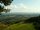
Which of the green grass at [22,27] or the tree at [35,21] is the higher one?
the tree at [35,21]

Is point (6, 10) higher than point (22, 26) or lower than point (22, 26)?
higher

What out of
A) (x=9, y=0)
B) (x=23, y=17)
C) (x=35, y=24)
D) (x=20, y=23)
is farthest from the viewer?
(x=23, y=17)

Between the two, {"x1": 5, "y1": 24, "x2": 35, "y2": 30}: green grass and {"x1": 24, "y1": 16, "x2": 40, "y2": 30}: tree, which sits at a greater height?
{"x1": 24, "y1": 16, "x2": 40, "y2": 30}: tree

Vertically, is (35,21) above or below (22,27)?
above

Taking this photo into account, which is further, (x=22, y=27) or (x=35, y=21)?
(x=35, y=21)

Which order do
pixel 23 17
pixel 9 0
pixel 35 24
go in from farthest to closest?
pixel 23 17
pixel 35 24
pixel 9 0

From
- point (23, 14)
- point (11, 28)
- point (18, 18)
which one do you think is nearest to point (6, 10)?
point (11, 28)

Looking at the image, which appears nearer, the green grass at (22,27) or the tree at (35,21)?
the tree at (35,21)

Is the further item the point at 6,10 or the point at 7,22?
the point at 7,22

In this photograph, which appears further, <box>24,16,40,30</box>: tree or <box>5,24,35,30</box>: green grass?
<box>5,24,35,30</box>: green grass

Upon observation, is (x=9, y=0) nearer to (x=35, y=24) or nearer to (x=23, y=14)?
(x=35, y=24)

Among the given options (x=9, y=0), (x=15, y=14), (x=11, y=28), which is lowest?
(x=11, y=28)
